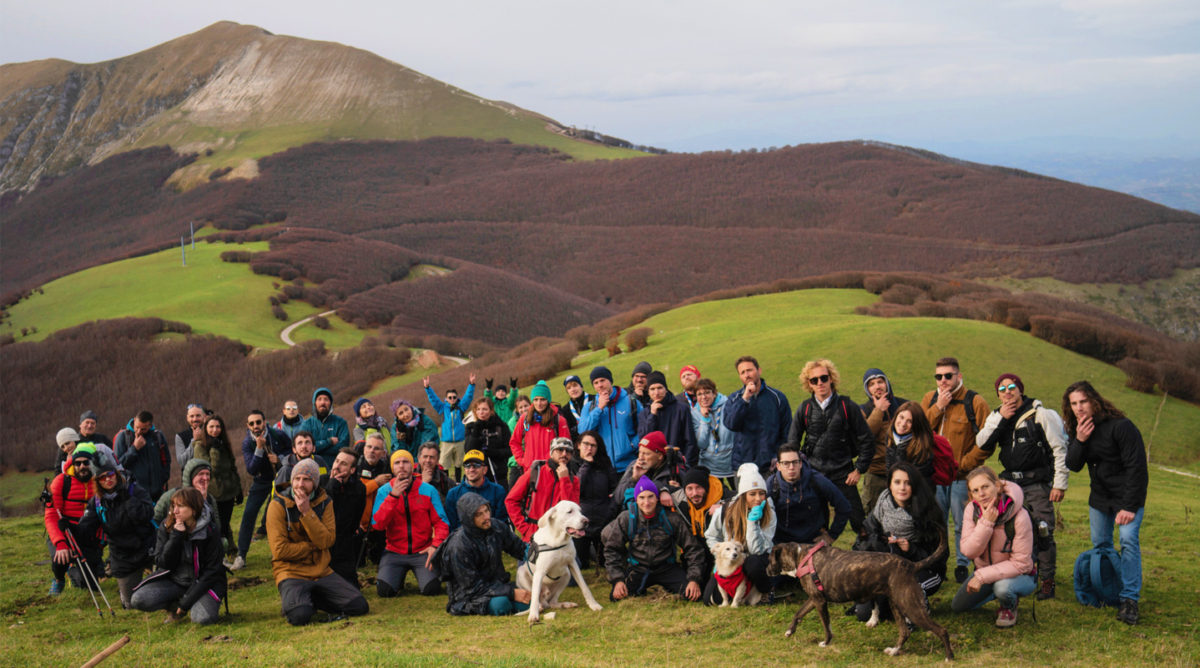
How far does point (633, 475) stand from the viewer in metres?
9.40

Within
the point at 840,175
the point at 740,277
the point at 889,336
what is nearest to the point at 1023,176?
the point at 840,175

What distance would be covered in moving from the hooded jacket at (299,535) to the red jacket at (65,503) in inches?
102

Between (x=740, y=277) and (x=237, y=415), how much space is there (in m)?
67.1

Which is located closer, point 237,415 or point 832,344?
point 832,344

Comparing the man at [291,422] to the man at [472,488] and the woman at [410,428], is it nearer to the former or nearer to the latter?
the woman at [410,428]

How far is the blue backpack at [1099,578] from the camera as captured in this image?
7848 millimetres

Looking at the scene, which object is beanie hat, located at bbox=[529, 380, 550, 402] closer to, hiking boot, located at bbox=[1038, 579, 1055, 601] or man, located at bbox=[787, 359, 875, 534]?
man, located at bbox=[787, 359, 875, 534]

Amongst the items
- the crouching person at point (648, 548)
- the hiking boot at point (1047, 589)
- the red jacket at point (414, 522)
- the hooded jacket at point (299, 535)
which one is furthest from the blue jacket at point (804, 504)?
the hooded jacket at point (299, 535)

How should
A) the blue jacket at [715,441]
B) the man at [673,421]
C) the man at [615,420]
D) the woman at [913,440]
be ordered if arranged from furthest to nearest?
the man at [615,420]
the blue jacket at [715,441]
the man at [673,421]
the woman at [913,440]

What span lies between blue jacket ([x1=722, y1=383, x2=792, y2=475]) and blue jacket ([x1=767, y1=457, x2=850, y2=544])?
1279mm

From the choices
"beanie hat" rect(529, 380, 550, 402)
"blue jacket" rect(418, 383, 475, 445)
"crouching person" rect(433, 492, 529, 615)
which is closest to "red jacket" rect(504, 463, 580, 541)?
"crouching person" rect(433, 492, 529, 615)

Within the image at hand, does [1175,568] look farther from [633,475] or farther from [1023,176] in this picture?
[1023,176]

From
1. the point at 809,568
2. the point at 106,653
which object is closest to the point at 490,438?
the point at 106,653

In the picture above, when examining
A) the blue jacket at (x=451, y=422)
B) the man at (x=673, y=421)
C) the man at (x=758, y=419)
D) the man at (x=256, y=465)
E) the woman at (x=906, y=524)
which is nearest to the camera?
the woman at (x=906, y=524)
